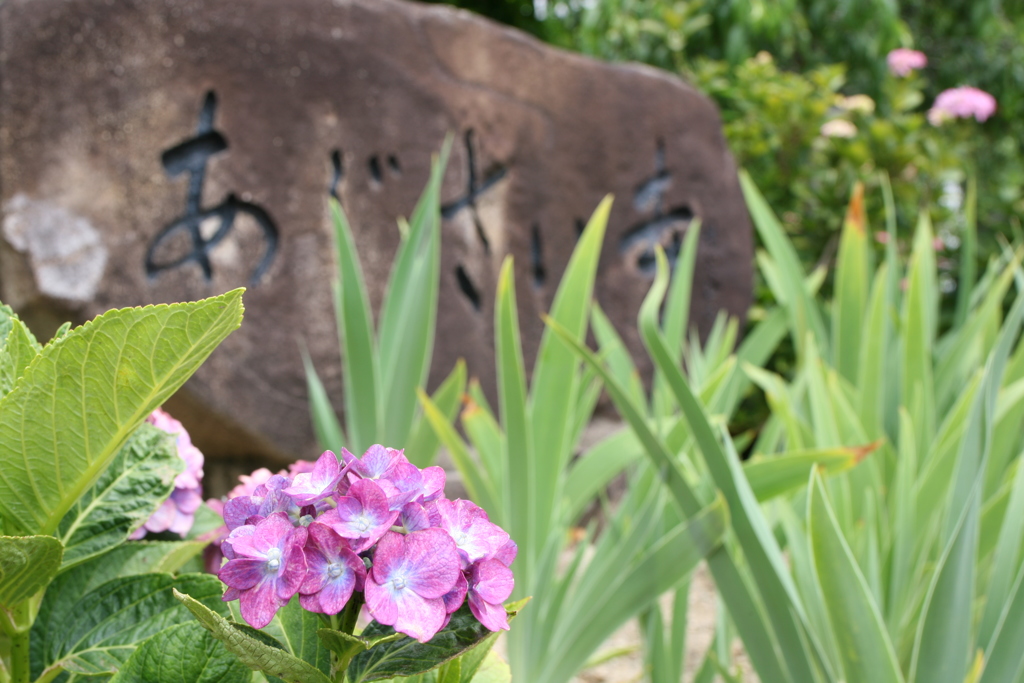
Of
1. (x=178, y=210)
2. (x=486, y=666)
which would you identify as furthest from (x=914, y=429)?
(x=178, y=210)

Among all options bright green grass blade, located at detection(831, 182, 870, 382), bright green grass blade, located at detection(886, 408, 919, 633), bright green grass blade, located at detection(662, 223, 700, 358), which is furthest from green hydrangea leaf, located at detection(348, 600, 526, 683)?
bright green grass blade, located at detection(831, 182, 870, 382)

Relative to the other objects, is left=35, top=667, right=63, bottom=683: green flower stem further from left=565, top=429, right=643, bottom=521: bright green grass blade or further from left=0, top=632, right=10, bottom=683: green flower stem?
left=565, top=429, right=643, bottom=521: bright green grass blade

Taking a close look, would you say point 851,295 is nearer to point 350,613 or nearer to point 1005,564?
point 1005,564

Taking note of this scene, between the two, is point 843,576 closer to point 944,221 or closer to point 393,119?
point 393,119

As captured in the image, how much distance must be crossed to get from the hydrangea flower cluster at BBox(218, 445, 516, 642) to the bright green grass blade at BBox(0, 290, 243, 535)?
66mm

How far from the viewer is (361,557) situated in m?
0.29

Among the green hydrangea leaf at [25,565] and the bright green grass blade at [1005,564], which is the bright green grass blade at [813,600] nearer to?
the bright green grass blade at [1005,564]

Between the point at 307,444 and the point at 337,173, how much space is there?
560mm

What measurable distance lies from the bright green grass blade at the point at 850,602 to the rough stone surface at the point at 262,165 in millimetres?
1248

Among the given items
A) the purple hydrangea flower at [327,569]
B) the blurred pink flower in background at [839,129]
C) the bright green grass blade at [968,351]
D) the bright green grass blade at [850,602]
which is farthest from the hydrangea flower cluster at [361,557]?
the blurred pink flower in background at [839,129]

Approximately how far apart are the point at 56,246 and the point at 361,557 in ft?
4.90

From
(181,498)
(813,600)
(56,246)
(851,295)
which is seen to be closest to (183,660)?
(181,498)

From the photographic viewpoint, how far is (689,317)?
93.0 inches

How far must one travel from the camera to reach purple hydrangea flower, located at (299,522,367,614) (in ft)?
0.89
